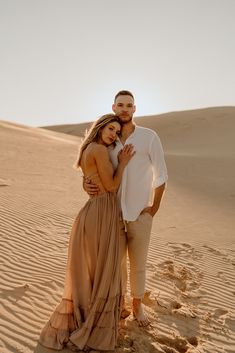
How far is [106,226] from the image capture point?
4.57 metres

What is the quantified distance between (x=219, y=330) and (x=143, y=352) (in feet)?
4.38

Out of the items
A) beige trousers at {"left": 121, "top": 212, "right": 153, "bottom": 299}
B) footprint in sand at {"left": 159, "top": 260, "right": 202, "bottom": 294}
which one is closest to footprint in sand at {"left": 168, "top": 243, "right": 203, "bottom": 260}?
footprint in sand at {"left": 159, "top": 260, "right": 202, "bottom": 294}

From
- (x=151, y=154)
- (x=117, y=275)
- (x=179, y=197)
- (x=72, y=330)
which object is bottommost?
(x=179, y=197)

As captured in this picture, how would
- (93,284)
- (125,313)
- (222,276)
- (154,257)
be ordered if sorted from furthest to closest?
(154,257) → (222,276) → (125,313) → (93,284)

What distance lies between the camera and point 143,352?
182 inches

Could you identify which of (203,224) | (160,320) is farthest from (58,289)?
(203,224)

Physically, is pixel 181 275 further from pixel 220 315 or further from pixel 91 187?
pixel 91 187

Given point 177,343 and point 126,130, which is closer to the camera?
point 126,130

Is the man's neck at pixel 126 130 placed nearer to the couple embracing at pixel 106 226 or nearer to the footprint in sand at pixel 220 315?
the couple embracing at pixel 106 226

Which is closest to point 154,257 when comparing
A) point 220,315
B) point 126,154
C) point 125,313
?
point 220,315

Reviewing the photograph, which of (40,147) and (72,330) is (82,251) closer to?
(72,330)

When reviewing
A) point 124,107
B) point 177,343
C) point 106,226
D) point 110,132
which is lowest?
point 177,343

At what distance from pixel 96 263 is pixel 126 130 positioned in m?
1.34

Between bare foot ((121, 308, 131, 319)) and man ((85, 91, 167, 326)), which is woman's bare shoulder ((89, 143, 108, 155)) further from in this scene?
bare foot ((121, 308, 131, 319))
